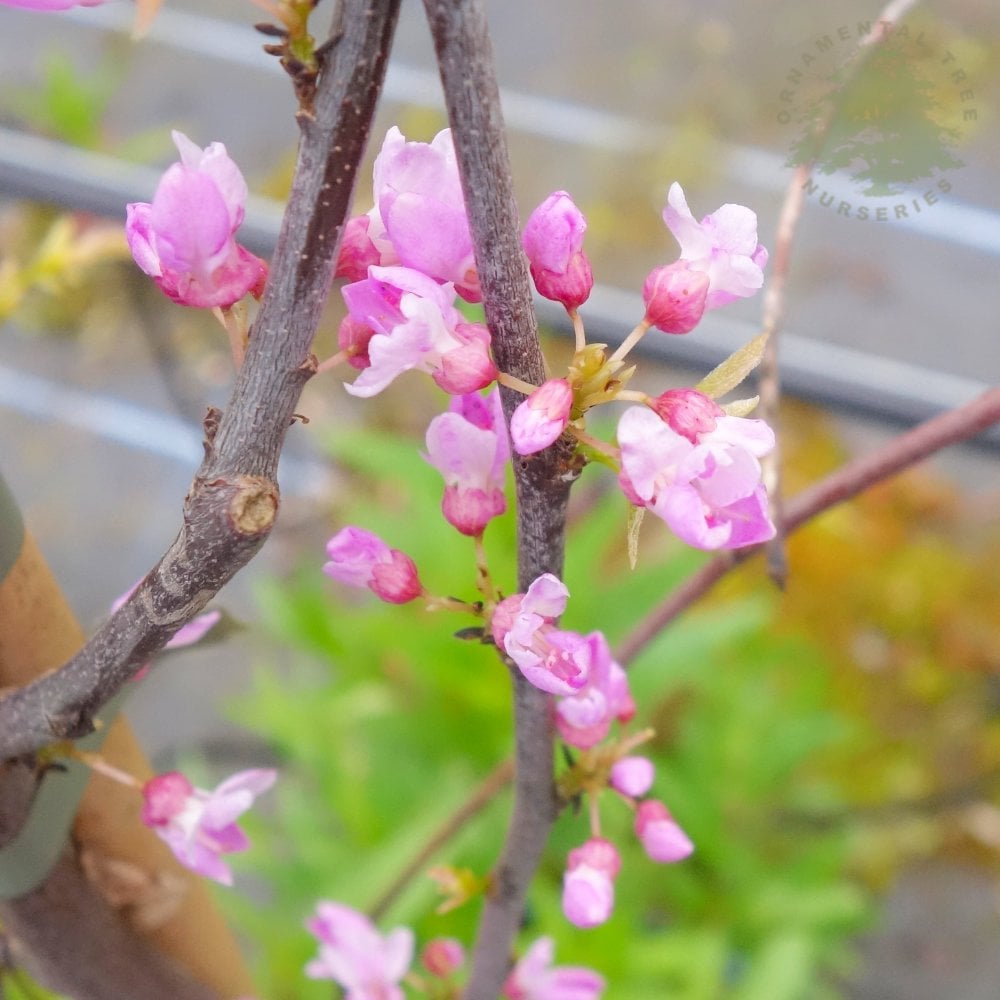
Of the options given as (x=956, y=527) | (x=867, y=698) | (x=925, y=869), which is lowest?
(x=925, y=869)

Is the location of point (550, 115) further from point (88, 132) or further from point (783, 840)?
point (783, 840)

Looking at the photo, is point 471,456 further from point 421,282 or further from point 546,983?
point 546,983

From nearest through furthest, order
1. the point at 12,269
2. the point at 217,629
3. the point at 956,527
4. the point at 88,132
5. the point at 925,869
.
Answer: the point at 217,629, the point at 12,269, the point at 925,869, the point at 956,527, the point at 88,132

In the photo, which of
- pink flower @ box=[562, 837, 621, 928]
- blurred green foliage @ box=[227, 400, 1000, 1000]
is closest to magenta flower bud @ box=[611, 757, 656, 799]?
pink flower @ box=[562, 837, 621, 928]

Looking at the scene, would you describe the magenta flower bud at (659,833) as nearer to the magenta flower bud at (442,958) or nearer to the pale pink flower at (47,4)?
the magenta flower bud at (442,958)

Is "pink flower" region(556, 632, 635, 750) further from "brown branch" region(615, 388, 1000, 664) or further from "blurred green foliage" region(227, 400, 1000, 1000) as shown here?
"blurred green foliage" region(227, 400, 1000, 1000)

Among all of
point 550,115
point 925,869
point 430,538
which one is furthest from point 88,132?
point 925,869
